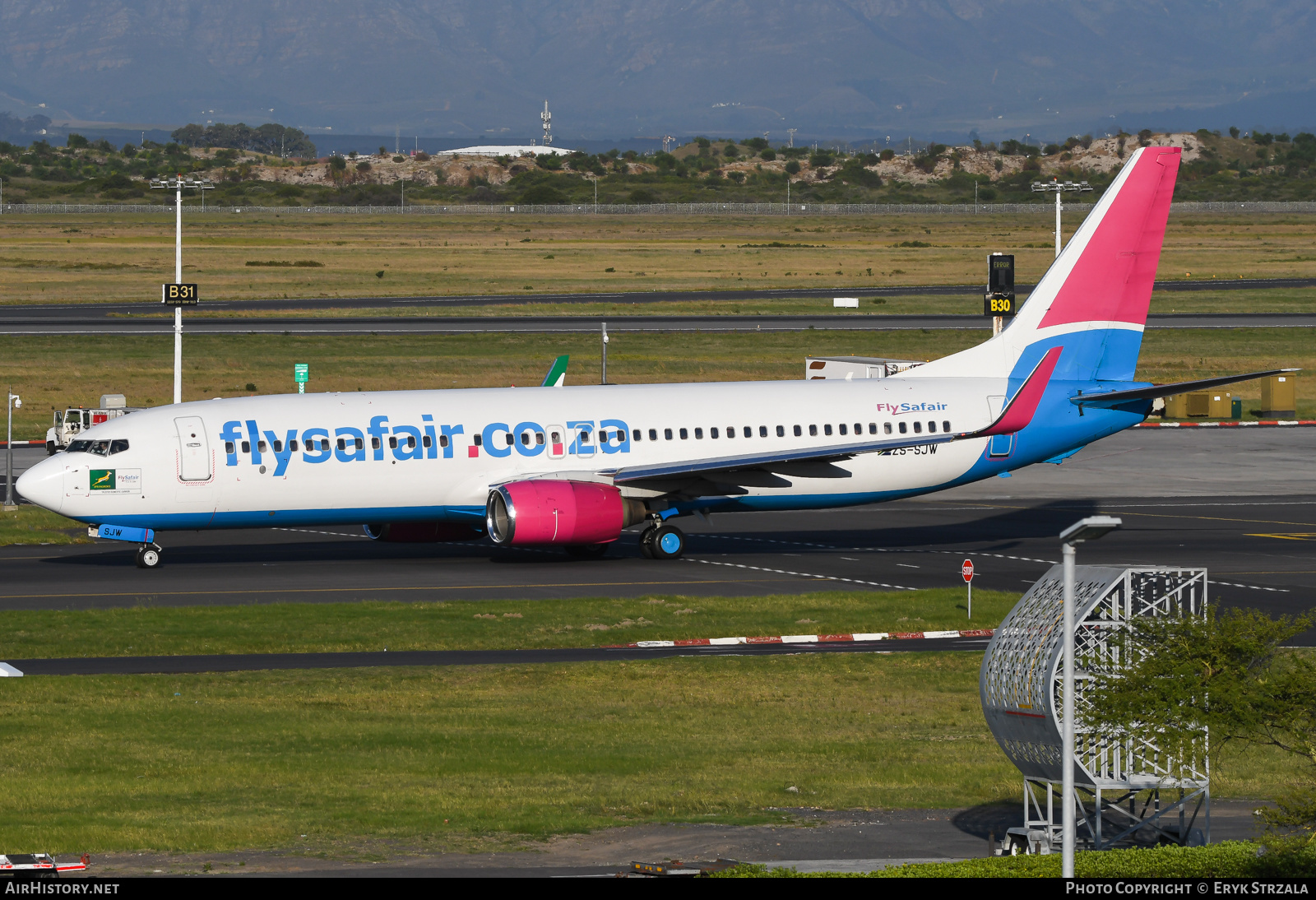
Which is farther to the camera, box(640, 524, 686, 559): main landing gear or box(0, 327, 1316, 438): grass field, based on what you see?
box(0, 327, 1316, 438): grass field

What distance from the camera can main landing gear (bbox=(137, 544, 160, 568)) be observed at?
45688mm

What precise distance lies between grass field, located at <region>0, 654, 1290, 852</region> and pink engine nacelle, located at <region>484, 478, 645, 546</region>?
10.5 metres

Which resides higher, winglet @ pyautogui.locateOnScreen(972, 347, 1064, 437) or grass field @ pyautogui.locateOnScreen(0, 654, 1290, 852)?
winglet @ pyautogui.locateOnScreen(972, 347, 1064, 437)

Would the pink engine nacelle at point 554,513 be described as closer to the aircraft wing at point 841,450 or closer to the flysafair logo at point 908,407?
the aircraft wing at point 841,450

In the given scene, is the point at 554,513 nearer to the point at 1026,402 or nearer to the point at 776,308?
the point at 1026,402

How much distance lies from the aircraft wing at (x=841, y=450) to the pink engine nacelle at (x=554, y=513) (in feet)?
4.44

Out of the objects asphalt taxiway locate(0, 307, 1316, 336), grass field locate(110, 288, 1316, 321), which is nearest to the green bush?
asphalt taxiway locate(0, 307, 1316, 336)

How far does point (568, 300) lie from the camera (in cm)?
13000

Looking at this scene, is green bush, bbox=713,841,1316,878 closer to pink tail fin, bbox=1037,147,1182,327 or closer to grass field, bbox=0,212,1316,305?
pink tail fin, bbox=1037,147,1182,327

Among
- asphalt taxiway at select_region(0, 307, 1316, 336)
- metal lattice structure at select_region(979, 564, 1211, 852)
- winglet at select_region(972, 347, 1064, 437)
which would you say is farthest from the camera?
asphalt taxiway at select_region(0, 307, 1316, 336)

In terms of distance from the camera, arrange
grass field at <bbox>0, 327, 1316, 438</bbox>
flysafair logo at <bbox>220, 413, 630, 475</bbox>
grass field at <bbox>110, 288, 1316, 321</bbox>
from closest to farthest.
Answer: flysafair logo at <bbox>220, 413, 630, 475</bbox>, grass field at <bbox>0, 327, 1316, 438</bbox>, grass field at <bbox>110, 288, 1316, 321</bbox>

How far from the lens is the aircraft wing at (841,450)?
4647cm

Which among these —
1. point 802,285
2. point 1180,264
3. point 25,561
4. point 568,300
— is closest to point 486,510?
point 25,561

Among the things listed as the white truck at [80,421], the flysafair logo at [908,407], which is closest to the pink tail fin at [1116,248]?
the flysafair logo at [908,407]
